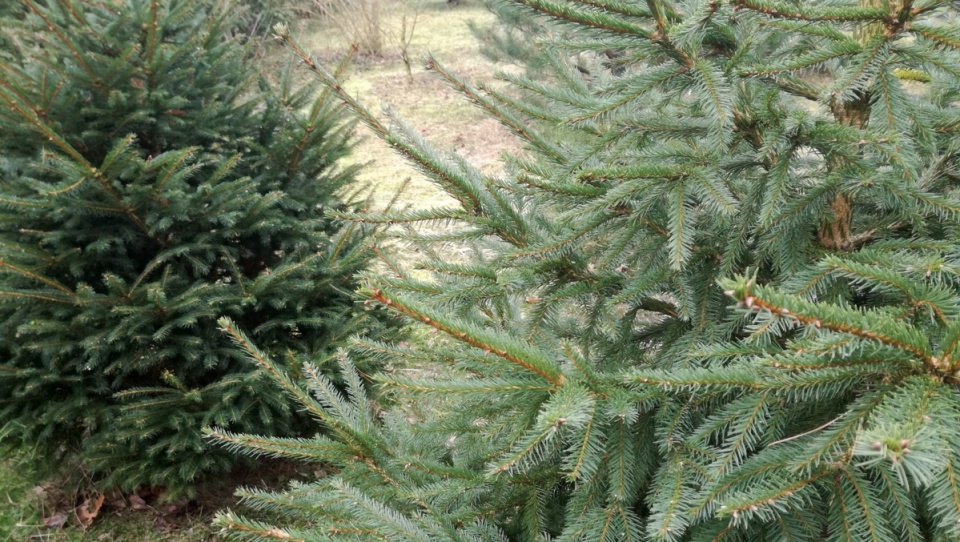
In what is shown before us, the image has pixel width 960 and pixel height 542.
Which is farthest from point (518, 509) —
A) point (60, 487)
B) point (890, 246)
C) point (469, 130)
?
point (469, 130)

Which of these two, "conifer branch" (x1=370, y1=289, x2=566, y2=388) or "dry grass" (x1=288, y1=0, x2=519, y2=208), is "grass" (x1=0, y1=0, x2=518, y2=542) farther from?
"conifer branch" (x1=370, y1=289, x2=566, y2=388)

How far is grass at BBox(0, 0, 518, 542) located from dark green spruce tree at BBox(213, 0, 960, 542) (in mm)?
513

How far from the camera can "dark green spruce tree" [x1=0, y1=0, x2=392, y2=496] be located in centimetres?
253

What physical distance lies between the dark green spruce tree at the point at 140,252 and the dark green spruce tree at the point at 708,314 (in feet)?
4.05

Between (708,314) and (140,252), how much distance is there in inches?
103

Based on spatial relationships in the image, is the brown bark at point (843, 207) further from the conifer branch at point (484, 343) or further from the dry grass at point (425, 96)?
the dry grass at point (425, 96)

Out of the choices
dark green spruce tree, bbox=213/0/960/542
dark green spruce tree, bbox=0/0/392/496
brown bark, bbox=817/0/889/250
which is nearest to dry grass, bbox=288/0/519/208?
dark green spruce tree, bbox=0/0/392/496

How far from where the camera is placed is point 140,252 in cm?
281

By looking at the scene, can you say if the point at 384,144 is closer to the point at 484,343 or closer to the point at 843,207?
the point at 843,207

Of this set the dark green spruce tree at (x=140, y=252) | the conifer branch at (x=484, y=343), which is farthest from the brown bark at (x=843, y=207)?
the dark green spruce tree at (x=140, y=252)

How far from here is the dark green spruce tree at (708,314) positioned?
3.05 feet

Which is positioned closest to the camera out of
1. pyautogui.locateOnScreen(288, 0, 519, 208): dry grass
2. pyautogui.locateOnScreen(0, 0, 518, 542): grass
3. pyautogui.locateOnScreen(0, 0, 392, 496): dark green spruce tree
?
pyautogui.locateOnScreen(0, 0, 392, 496): dark green spruce tree

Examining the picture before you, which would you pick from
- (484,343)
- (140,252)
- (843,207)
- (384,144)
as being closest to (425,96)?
(384,144)

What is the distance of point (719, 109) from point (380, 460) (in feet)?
3.96
